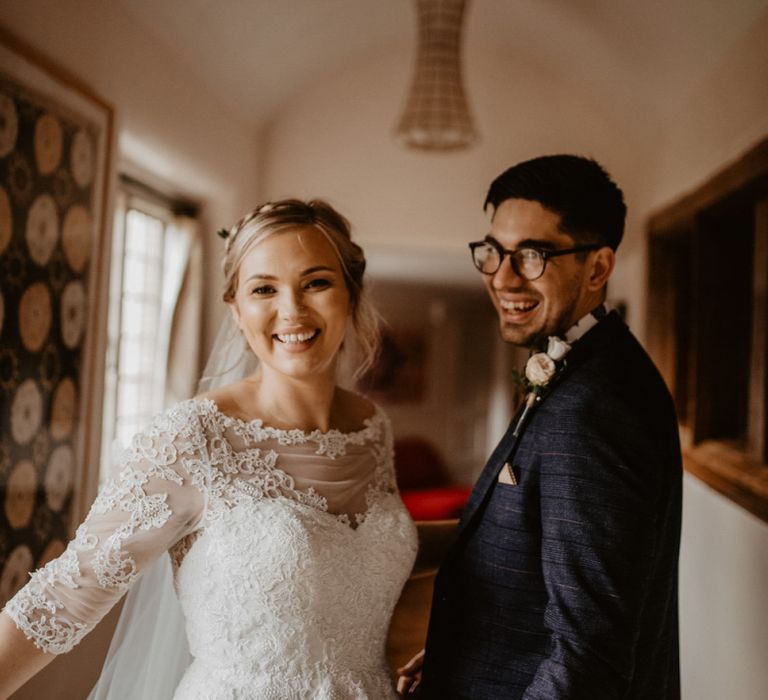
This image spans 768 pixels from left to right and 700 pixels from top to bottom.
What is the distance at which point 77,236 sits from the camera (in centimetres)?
235

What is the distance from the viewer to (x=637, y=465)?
1.19 meters

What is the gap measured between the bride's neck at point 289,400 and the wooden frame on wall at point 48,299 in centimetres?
79

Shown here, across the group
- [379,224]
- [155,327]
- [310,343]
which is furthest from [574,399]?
[379,224]

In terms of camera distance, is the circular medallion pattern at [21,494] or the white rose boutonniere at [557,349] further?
the circular medallion pattern at [21,494]

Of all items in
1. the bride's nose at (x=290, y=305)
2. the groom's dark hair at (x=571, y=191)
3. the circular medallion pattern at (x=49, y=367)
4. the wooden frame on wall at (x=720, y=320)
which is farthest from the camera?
the wooden frame on wall at (x=720, y=320)

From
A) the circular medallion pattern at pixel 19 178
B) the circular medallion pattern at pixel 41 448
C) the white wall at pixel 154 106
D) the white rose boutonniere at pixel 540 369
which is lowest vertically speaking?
the circular medallion pattern at pixel 41 448

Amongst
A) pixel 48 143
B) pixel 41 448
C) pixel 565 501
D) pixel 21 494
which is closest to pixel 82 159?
pixel 48 143

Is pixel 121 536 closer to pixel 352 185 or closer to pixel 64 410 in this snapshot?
pixel 64 410

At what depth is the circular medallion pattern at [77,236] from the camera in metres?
2.28

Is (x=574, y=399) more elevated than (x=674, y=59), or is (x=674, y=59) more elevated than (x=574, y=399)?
(x=674, y=59)

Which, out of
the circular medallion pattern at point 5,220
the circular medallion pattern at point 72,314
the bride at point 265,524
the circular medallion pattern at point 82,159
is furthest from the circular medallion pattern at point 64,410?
the bride at point 265,524

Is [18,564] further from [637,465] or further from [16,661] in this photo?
[637,465]

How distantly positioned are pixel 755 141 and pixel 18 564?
253 cm

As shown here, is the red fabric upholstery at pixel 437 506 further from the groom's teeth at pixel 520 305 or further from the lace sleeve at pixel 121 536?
the lace sleeve at pixel 121 536
